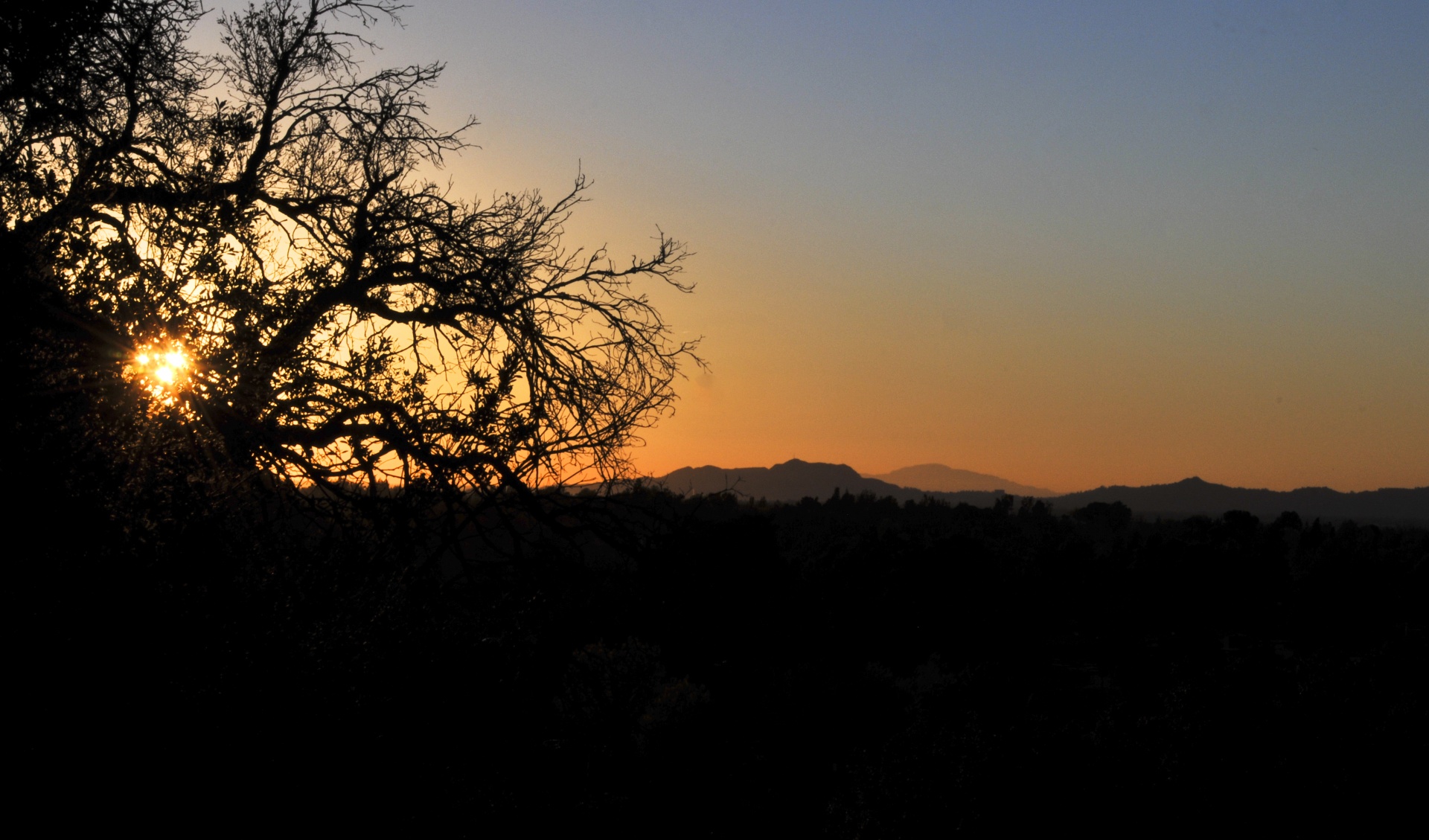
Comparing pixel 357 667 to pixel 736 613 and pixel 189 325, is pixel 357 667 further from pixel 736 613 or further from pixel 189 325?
pixel 736 613

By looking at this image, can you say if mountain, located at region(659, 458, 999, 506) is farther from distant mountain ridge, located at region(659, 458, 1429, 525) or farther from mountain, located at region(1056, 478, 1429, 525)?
mountain, located at region(1056, 478, 1429, 525)

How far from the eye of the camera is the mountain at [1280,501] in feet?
332

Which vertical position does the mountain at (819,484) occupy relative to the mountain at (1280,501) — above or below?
above

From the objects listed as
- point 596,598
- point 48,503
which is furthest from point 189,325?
point 596,598

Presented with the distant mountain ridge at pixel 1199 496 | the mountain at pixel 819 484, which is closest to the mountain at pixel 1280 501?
the distant mountain ridge at pixel 1199 496

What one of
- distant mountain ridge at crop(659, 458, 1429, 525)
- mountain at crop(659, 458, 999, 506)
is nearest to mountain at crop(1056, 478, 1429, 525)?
distant mountain ridge at crop(659, 458, 1429, 525)

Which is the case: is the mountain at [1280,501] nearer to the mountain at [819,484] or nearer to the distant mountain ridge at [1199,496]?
the distant mountain ridge at [1199,496]

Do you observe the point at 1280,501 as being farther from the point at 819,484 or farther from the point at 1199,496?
the point at 819,484

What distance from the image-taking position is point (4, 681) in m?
3.57

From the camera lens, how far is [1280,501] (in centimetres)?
10825

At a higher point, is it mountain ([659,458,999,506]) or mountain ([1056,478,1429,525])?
mountain ([659,458,999,506])

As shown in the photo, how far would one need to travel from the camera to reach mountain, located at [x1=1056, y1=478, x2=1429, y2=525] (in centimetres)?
10112

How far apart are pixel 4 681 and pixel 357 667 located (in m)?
1.41

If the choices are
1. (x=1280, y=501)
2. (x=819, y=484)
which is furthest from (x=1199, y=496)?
(x=819, y=484)
